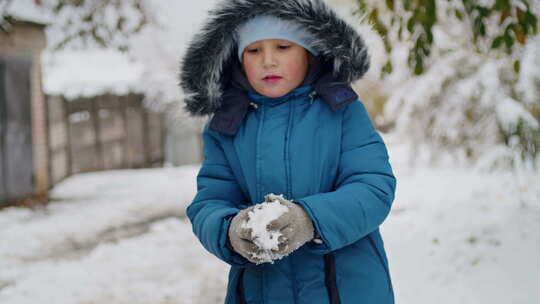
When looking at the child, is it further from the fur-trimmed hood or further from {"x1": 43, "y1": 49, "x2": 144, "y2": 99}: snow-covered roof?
{"x1": 43, "y1": 49, "x2": 144, "y2": 99}: snow-covered roof

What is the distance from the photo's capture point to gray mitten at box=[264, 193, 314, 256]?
4.52 feet

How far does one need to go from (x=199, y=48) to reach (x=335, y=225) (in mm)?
921

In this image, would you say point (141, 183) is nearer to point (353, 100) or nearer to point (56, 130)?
point (56, 130)

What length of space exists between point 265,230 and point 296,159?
1.17 feet

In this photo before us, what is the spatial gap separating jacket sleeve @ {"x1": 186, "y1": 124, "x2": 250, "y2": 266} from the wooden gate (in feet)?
22.7

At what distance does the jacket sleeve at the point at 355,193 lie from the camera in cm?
146

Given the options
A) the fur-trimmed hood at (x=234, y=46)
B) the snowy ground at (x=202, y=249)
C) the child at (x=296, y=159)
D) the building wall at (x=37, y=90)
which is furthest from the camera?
the building wall at (x=37, y=90)

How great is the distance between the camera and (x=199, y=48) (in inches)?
78.8

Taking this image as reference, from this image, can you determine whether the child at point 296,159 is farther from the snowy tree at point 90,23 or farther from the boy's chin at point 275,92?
the snowy tree at point 90,23

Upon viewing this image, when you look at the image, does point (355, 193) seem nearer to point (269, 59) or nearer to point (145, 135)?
point (269, 59)

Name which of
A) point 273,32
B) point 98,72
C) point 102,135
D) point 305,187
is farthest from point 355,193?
point 98,72

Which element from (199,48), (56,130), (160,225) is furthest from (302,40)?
(56,130)

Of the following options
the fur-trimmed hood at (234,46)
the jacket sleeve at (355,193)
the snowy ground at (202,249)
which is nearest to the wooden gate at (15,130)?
the snowy ground at (202,249)

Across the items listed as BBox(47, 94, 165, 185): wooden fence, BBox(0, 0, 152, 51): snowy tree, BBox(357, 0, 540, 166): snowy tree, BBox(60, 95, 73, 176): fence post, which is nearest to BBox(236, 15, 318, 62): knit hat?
BBox(357, 0, 540, 166): snowy tree
